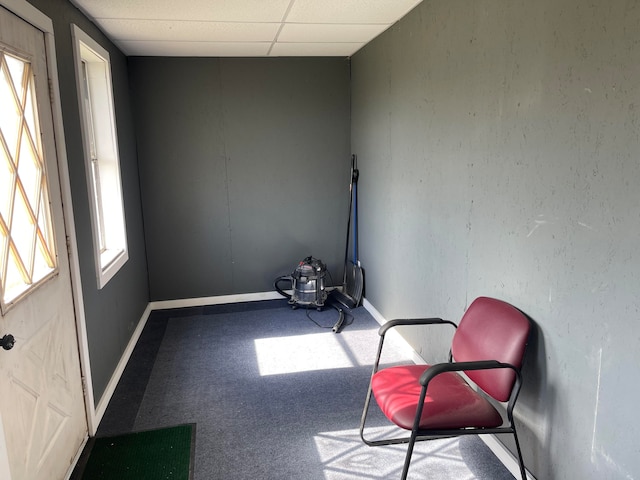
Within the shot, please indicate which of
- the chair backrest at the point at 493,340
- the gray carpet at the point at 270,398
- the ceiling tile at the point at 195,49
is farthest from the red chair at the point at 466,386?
the ceiling tile at the point at 195,49

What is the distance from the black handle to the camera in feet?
5.34

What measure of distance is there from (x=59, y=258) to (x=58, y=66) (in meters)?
0.96

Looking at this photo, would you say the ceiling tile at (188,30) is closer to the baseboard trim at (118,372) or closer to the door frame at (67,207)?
the door frame at (67,207)

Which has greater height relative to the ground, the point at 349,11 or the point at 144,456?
the point at 349,11

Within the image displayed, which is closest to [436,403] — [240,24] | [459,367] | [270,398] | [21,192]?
[459,367]

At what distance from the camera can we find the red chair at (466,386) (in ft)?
6.11

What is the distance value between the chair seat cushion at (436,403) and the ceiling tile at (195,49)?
2.88 metres

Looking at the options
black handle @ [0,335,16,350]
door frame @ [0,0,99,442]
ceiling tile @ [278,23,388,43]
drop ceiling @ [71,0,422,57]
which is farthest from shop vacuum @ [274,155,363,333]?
black handle @ [0,335,16,350]

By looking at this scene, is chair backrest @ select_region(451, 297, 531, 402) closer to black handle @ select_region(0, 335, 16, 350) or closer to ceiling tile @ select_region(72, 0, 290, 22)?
black handle @ select_region(0, 335, 16, 350)

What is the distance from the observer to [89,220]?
272 centimetres

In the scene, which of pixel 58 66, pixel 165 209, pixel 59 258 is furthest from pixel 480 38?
pixel 165 209

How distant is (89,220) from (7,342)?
120cm

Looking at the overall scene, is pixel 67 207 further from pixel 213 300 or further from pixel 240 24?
pixel 213 300

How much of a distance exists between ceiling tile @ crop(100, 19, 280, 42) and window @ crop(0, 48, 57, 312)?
51.5 inches
